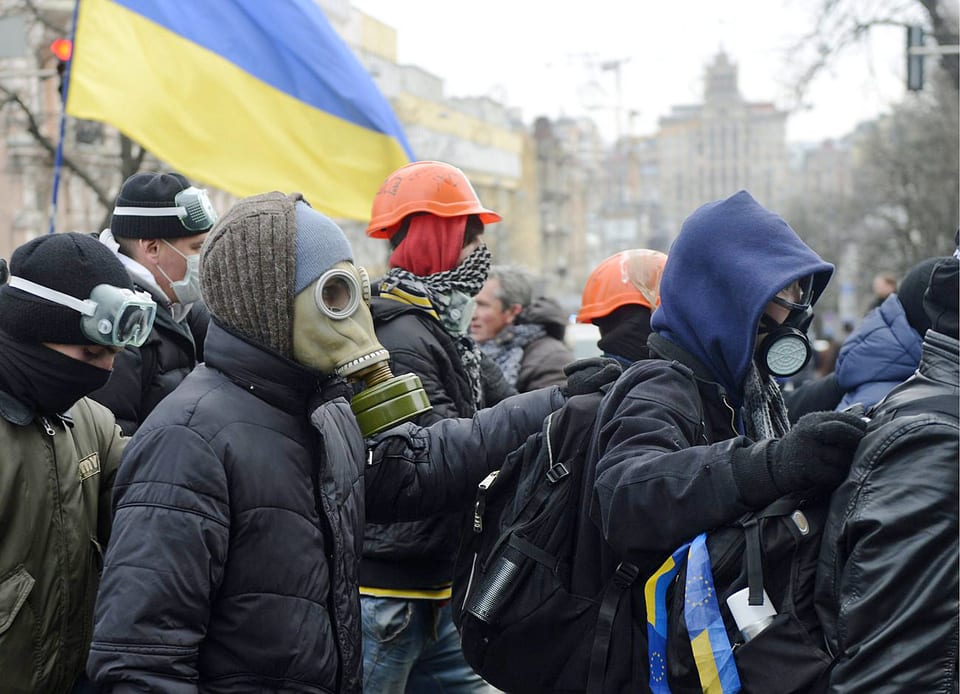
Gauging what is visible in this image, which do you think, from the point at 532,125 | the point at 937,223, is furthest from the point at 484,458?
the point at 532,125

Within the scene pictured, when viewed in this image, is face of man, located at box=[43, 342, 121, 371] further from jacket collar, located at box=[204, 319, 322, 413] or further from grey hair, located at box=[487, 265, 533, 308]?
grey hair, located at box=[487, 265, 533, 308]

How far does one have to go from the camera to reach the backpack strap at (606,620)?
271cm

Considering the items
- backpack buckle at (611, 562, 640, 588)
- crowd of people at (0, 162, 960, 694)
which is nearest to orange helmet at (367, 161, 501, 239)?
crowd of people at (0, 162, 960, 694)

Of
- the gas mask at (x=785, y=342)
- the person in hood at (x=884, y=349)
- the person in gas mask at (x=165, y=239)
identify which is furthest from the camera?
the person in hood at (x=884, y=349)

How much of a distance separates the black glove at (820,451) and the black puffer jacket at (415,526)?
148cm

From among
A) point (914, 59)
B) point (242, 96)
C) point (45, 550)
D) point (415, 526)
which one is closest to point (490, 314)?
point (242, 96)

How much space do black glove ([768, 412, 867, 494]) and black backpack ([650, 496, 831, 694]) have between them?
0.08m

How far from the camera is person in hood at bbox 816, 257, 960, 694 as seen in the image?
2064mm

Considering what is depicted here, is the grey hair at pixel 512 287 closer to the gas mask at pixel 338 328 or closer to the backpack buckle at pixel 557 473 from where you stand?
the backpack buckle at pixel 557 473

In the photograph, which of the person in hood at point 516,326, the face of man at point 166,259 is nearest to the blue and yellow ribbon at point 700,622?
the face of man at point 166,259

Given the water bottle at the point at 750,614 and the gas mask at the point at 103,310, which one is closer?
the water bottle at the point at 750,614

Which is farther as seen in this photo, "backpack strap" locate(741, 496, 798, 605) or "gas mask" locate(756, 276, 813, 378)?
"gas mask" locate(756, 276, 813, 378)

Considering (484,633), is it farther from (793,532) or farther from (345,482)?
(793,532)

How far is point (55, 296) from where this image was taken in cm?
280
